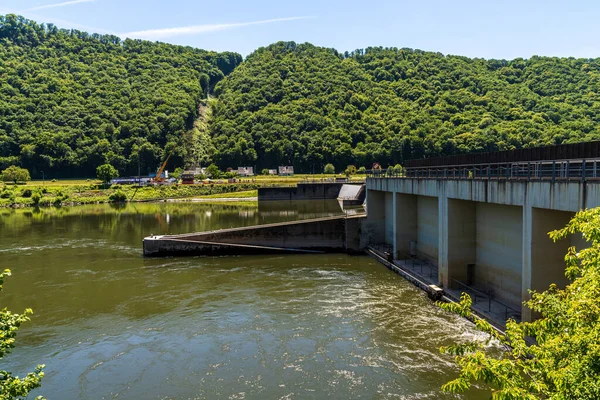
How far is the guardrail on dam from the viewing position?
57.1 ft

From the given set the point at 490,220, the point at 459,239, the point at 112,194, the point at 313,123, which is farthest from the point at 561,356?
the point at 313,123

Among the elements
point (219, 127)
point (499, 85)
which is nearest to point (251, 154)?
point (219, 127)

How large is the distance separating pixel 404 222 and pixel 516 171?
13.8m

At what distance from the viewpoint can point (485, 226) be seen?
24734 mm

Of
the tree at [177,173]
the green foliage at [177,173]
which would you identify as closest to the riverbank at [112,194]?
the tree at [177,173]

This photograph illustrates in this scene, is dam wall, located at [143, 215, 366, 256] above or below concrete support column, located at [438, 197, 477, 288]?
below

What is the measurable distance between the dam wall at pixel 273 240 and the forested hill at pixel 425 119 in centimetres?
11050

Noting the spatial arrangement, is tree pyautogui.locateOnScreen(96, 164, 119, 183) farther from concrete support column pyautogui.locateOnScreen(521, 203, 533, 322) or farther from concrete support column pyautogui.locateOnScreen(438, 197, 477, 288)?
concrete support column pyautogui.locateOnScreen(521, 203, 533, 322)

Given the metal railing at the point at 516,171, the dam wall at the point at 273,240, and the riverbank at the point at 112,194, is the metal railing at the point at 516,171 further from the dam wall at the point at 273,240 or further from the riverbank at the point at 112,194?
the riverbank at the point at 112,194

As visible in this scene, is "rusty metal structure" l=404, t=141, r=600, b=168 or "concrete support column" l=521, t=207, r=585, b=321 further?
"rusty metal structure" l=404, t=141, r=600, b=168

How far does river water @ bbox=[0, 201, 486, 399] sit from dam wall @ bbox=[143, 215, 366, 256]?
133 centimetres

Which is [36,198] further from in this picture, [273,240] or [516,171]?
[516,171]

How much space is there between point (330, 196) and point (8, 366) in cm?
8538

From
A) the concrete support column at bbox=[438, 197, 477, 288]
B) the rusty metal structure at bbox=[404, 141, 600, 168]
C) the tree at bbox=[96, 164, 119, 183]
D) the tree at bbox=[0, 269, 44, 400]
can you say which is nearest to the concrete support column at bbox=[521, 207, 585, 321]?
the rusty metal structure at bbox=[404, 141, 600, 168]
